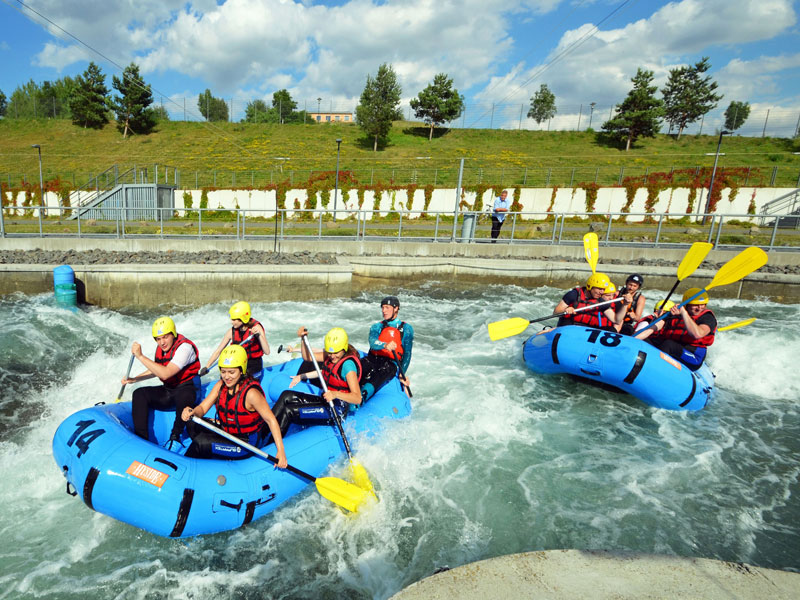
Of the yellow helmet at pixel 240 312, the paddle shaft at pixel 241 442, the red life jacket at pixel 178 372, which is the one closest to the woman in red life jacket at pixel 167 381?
the red life jacket at pixel 178 372

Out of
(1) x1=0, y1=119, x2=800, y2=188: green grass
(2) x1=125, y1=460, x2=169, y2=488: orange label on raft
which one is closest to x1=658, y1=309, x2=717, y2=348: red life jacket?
(2) x1=125, y1=460, x2=169, y2=488: orange label on raft

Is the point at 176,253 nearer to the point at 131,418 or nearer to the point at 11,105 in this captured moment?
the point at 131,418

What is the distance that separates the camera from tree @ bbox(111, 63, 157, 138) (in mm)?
44906

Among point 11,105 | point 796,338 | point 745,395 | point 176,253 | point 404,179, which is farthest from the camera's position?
point 11,105

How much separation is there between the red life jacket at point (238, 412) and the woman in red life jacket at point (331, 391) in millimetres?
647

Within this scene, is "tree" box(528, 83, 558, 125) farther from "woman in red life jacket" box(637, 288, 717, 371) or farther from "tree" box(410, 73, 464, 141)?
"woman in red life jacket" box(637, 288, 717, 371)

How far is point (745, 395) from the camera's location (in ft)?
24.9

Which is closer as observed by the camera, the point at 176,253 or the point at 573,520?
the point at 573,520

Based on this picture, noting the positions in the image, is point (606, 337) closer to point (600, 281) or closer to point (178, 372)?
point (600, 281)

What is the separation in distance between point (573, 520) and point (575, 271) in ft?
34.2

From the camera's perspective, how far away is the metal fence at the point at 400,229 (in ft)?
47.2

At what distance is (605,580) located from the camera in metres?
2.53

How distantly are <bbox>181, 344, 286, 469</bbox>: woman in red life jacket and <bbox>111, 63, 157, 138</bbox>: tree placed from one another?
168 feet

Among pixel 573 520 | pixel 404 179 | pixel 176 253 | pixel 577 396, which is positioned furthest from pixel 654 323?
pixel 404 179
